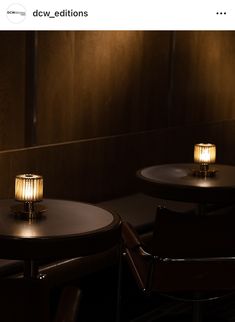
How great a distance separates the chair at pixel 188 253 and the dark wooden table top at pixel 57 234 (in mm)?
Answer: 184

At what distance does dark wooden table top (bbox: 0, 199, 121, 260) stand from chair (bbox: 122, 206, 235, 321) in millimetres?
184

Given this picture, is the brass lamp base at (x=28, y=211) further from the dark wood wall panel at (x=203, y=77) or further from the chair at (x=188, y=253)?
the dark wood wall panel at (x=203, y=77)

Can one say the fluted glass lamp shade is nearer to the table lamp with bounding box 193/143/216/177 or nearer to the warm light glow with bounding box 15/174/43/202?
the warm light glow with bounding box 15/174/43/202

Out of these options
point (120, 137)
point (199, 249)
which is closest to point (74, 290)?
point (199, 249)

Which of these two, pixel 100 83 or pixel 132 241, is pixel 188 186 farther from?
pixel 100 83

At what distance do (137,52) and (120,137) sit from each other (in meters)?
0.66

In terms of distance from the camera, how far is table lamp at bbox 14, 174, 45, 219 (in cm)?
328

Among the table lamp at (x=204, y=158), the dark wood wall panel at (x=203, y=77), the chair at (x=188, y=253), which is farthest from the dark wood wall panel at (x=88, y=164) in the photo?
the chair at (x=188, y=253)
